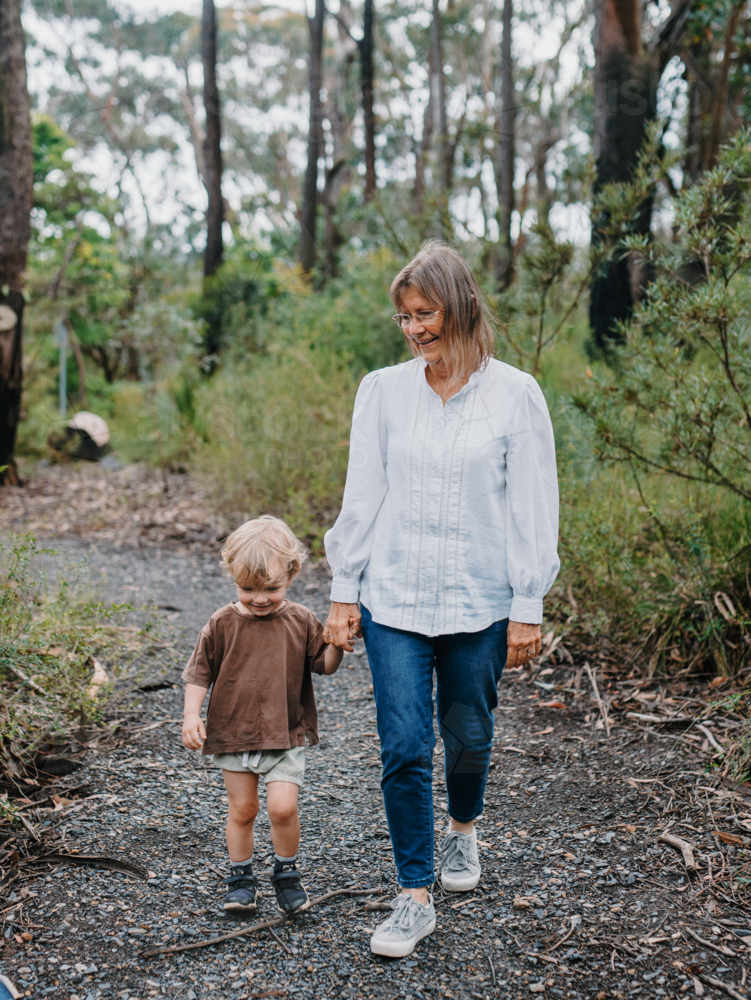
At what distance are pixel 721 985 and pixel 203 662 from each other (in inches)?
62.3

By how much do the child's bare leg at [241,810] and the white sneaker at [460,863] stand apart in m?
0.63

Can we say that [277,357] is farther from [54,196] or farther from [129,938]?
[54,196]

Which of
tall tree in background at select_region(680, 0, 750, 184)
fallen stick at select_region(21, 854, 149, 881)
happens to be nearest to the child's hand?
fallen stick at select_region(21, 854, 149, 881)

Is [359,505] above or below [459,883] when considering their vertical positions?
above

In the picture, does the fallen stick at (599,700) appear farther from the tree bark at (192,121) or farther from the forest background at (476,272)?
the tree bark at (192,121)

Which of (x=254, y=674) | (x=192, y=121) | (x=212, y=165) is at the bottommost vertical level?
(x=254, y=674)

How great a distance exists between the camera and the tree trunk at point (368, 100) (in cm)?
1537

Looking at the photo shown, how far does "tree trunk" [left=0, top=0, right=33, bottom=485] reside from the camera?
892 cm

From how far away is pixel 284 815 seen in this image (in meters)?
2.37

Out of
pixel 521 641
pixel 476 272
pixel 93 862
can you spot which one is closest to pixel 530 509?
pixel 521 641

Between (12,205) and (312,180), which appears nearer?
(12,205)

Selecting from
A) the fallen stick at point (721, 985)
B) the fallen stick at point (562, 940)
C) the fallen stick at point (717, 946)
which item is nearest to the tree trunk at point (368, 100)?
the fallen stick at point (562, 940)

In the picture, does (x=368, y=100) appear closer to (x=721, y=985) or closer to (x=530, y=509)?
(x=530, y=509)

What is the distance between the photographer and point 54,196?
675 inches
